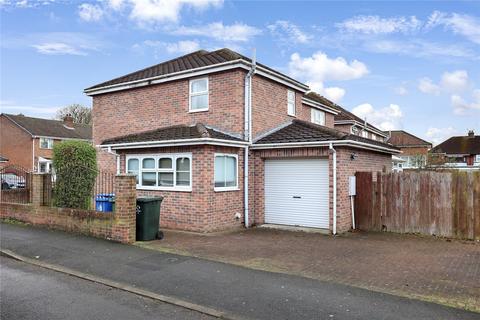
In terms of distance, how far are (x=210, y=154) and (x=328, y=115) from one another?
11683 mm

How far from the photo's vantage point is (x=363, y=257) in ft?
27.8

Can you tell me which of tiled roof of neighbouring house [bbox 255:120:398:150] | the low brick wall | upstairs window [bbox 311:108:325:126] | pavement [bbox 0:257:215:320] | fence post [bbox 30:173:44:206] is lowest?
pavement [bbox 0:257:215:320]

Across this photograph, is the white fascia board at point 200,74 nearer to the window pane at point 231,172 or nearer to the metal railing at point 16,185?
the window pane at point 231,172

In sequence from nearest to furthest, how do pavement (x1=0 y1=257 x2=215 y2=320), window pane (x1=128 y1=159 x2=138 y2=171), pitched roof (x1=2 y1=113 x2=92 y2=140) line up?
pavement (x1=0 y1=257 x2=215 y2=320) → window pane (x1=128 y1=159 x2=138 y2=171) → pitched roof (x1=2 y1=113 x2=92 y2=140)

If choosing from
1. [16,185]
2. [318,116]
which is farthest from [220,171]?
[318,116]

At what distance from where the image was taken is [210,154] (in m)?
11.6

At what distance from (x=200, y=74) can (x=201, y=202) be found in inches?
179

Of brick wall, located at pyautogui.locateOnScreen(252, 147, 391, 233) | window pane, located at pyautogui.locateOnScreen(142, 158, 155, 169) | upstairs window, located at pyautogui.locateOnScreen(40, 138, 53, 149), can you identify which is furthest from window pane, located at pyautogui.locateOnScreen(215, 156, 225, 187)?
upstairs window, located at pyautogui.locateOnScreen(40, 138, 53, 149)

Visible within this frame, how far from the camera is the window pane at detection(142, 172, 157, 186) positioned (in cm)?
1279

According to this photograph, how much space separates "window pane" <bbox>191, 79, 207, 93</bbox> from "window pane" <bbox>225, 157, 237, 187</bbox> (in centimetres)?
273

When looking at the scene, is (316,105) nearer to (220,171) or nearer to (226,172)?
(226,172)

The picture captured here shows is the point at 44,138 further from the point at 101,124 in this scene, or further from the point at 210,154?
the point at 210,154

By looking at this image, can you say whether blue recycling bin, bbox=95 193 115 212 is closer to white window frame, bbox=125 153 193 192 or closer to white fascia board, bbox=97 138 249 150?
white window frame, bbox=125 153 193 192

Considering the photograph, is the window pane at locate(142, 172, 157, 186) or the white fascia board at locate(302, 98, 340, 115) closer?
the window pane at locate(142, 172, 157, 186)
